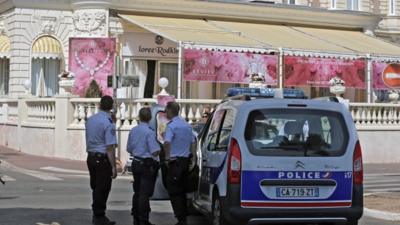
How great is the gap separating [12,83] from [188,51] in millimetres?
9203

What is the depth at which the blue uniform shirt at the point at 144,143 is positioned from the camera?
10266 millimetres

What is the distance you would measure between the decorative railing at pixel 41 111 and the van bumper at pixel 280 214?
1700 cm

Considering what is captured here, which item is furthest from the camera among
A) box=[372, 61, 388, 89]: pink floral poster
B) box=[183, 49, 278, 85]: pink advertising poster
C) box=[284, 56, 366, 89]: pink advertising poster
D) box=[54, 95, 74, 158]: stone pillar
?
box=[372, 61, 388, 89]: pink floral poster

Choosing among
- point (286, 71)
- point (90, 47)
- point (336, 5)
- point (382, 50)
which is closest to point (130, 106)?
point (90, 47)

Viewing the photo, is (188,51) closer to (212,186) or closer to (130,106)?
(130,106)

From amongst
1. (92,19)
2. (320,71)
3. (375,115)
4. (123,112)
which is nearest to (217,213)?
(123,112)

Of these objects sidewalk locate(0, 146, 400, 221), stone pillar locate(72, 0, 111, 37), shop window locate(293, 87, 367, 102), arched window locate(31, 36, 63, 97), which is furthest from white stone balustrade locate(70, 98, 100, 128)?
shop window locate(293, 87, 367, 102)

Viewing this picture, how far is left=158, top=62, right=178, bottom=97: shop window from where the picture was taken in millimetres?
34375

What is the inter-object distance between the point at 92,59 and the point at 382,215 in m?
19.7

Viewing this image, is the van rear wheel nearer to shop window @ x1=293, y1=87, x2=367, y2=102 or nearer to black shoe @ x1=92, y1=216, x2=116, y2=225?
black shoe @ x1=92, y1=216, x2=116, y2=225

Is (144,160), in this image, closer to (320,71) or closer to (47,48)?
(320,71)

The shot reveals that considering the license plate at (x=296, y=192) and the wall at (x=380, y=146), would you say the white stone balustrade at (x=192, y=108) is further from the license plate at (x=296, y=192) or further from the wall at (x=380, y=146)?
the license plate at (x=296, y=192)

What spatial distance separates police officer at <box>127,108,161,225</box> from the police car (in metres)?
1.25

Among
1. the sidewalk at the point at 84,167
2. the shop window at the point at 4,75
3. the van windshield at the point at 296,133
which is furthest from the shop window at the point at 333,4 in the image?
the van windshield at the point at 296,133
